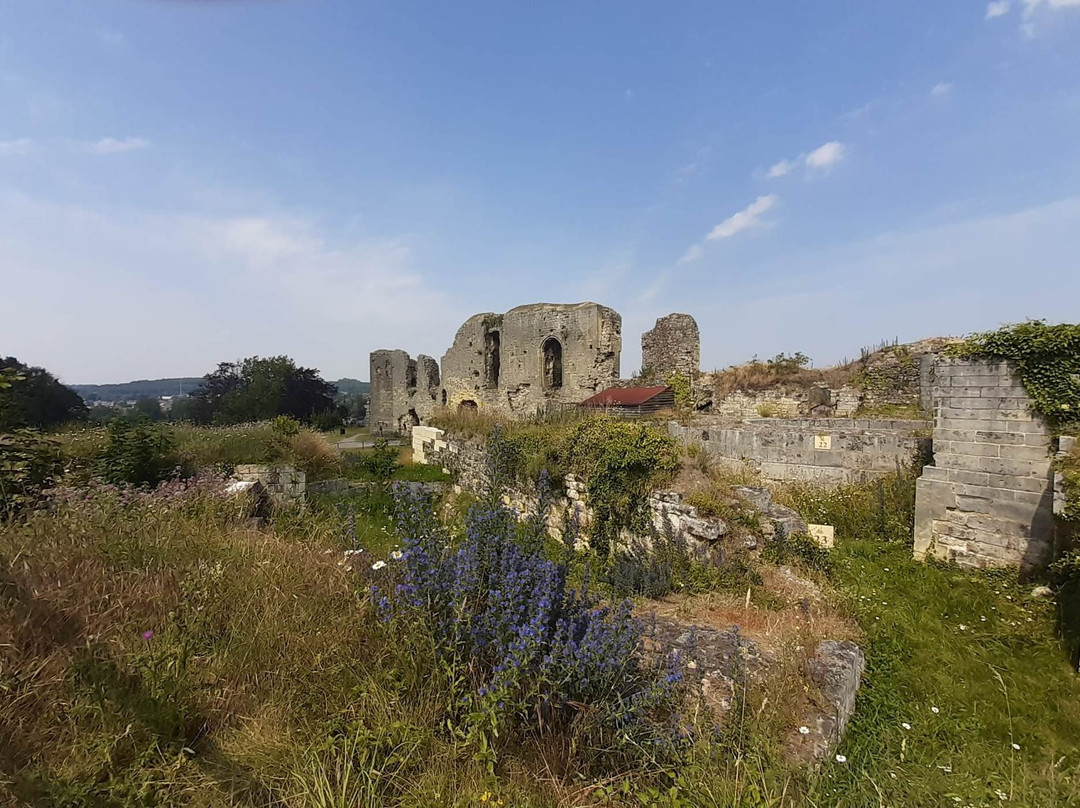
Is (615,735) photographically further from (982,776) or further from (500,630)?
(982,776)

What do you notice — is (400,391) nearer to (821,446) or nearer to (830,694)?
(821,446)

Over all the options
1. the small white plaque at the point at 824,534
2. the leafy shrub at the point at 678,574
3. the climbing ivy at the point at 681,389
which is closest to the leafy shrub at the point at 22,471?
the leafy shrub at the point at 678,574

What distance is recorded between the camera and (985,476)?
6.25 m

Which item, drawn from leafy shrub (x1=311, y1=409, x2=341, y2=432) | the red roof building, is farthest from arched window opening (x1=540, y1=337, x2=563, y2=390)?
leafy shrub (x1=311, y1=409, x2=341, y2=432)

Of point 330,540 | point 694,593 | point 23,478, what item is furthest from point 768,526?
point 23,478

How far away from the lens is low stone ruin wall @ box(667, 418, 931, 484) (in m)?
8.59

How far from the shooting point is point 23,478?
405 cm

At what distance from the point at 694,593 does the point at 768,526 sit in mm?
1534

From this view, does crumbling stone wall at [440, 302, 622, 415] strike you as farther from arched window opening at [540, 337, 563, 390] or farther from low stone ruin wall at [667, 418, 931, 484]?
low stone ruin wall at [667, 418, 931, 484]

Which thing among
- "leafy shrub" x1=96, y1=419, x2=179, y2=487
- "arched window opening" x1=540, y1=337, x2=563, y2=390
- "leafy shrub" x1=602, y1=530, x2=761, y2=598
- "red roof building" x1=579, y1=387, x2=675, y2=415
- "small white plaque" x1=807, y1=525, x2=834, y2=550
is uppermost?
"arched window opening" x1=540, y1=337, x2=563, y2=390

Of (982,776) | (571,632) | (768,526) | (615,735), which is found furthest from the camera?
(768,526)

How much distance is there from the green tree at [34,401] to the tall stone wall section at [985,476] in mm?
10070

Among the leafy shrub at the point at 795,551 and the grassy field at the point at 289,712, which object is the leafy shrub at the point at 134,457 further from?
the leafy shrub at the point at 795,551

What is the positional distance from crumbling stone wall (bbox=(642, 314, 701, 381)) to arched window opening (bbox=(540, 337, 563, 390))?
507cm
